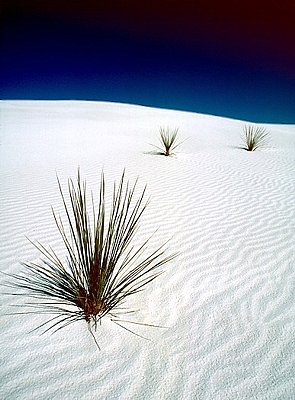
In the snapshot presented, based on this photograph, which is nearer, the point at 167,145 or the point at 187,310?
the point at 187,310

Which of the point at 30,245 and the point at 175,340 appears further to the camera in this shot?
the point at 30,245

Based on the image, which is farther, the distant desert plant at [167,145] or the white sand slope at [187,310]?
the distant desert plant at [167,145]

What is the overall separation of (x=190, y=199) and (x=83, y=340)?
3.06m

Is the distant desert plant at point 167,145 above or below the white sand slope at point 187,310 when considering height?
above

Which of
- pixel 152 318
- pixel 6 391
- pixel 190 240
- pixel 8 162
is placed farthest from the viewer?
pixel 8 162

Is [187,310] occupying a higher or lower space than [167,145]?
lower

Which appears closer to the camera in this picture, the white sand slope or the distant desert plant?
the white sand slope

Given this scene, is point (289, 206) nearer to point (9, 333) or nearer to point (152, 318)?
point (152, 318)

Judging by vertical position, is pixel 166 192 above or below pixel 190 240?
above

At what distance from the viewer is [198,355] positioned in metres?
1.55

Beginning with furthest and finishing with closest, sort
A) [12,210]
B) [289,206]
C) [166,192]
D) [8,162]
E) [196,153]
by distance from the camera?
[196,153] < [8,162] < [166,192] < [289,206] < [12,210]

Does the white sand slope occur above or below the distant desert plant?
below

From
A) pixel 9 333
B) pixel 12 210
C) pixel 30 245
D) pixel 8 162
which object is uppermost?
pixel 8 162

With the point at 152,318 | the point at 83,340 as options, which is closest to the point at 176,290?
the point at 152,318
